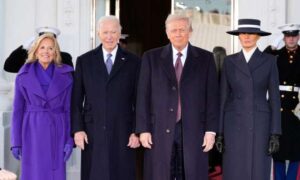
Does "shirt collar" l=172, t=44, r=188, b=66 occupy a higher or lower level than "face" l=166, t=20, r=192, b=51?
lower

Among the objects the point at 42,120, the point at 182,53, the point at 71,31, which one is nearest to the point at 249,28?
the point at 182,53

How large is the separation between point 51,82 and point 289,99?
7.74 ft

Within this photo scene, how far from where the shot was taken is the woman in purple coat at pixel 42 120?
4547mm

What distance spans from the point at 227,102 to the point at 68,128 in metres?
1.36

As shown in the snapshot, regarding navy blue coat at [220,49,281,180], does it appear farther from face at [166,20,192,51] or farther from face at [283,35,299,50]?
face at [283,35,299,50]

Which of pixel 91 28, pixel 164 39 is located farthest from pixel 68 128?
pixel 164 39

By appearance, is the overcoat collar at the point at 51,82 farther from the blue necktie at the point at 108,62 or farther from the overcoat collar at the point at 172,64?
the overcoat collar at the point at 172,64

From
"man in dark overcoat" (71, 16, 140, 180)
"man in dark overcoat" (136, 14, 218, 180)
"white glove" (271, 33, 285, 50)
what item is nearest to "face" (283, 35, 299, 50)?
"white glove" (271, 33, 285, 50)


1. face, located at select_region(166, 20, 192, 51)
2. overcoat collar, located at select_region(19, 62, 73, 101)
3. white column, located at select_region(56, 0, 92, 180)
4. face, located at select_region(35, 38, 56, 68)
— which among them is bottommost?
overcoat collar, located at select_region(19, 62, 73, 101)

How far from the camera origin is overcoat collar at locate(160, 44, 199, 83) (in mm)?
4266

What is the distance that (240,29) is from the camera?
14.8ft

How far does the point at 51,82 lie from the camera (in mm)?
4586

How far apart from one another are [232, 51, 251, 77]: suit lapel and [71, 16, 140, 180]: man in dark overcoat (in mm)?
856

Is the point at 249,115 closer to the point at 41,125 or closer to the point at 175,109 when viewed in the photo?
the point at 175,109
